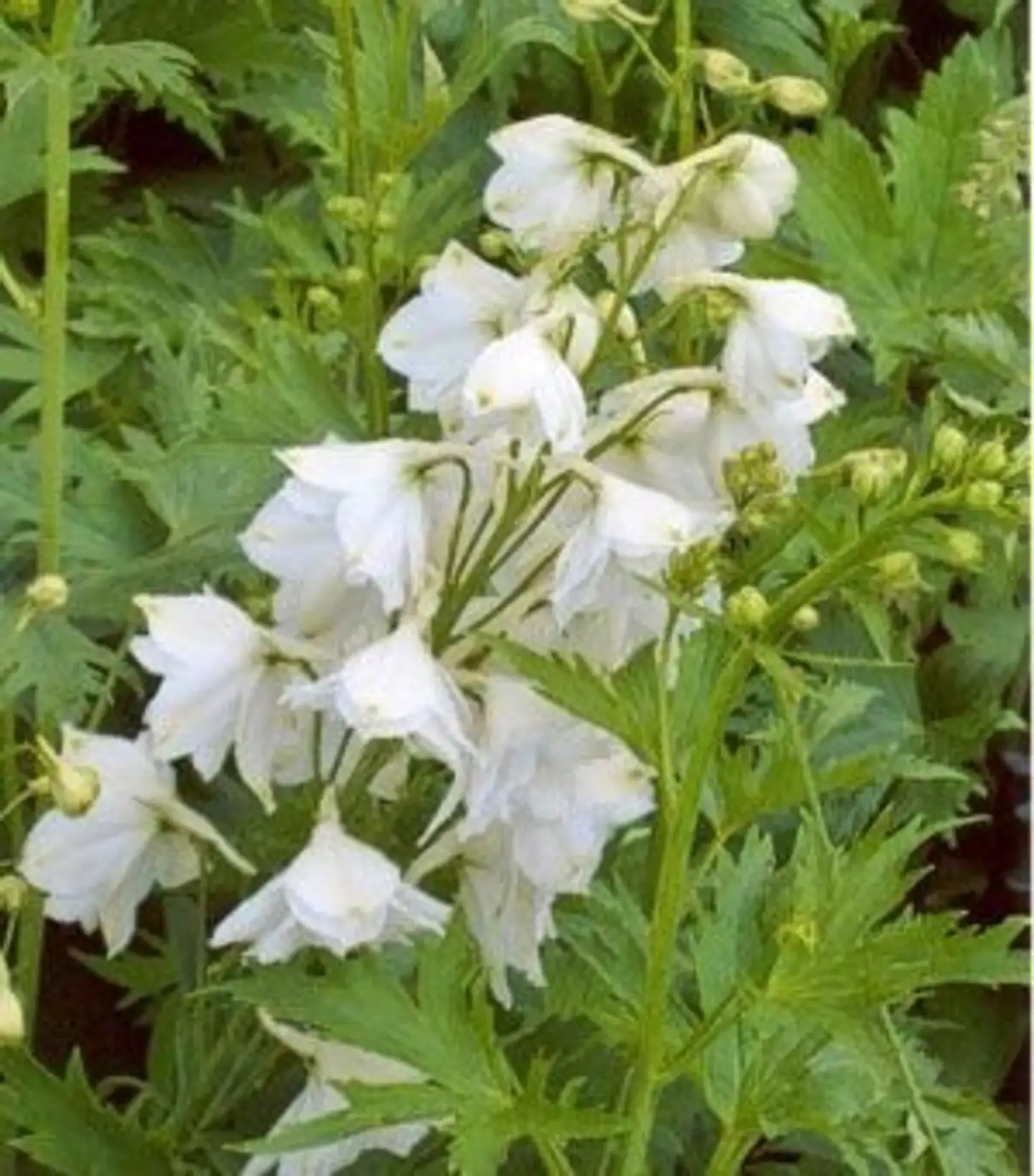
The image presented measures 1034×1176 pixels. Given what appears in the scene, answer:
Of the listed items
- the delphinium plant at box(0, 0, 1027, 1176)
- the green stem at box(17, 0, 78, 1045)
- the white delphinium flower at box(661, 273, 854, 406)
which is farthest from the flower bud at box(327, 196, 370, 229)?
the white delphinium flower at box(661, 273, 854, 406)

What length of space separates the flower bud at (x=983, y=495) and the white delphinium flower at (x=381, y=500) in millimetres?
196

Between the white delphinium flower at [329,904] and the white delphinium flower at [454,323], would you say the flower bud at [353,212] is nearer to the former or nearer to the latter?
the white delphinium flower at [454,323]

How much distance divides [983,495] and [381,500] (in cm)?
22

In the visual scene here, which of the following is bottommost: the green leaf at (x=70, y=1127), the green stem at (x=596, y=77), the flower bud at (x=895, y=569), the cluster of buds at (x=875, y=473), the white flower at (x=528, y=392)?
the green leaf at (x=70, y=1127)

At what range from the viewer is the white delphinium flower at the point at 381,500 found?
1.08m

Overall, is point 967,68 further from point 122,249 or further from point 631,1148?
point 631,1148

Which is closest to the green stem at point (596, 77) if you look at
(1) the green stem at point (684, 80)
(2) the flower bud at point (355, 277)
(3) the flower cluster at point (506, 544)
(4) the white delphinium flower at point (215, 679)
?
(1) the green stem at point (684, 80)

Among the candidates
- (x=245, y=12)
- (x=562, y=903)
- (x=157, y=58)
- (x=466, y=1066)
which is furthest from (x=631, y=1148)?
(x=245, y=12)

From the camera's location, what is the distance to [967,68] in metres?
1.64

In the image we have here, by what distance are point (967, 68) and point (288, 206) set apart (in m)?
0.40

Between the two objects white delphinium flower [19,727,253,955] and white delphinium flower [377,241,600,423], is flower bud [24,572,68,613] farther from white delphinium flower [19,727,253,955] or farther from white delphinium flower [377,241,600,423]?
white delphinium flower [377,241,600,423]

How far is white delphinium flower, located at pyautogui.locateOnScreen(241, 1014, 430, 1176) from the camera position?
1215mm

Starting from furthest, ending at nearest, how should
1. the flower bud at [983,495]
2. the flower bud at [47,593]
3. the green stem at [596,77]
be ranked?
the green stem at [596,77], the flower bud at [47,593], the flower bud at [983,495]

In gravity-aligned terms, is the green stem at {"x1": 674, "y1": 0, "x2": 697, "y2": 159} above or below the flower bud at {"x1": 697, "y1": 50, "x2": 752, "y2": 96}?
below
